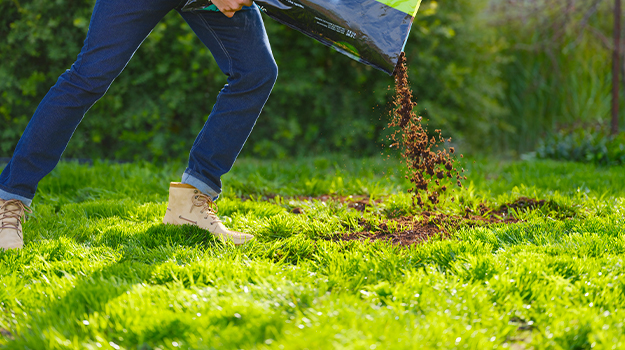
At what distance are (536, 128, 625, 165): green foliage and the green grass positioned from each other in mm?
2078

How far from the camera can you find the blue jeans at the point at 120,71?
2.03 meters

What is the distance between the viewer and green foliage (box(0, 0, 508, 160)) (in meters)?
4.75

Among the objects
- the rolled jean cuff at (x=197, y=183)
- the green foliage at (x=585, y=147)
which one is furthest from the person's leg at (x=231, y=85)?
the green foliage at (x=585, y=147)

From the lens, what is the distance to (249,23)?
224 centimetres

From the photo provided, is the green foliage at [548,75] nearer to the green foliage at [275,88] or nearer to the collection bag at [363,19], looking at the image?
the green foliage at [275,88]

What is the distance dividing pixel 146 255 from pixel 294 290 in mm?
755

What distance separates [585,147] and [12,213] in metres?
5.03

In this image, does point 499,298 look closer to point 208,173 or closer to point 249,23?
point 208,173

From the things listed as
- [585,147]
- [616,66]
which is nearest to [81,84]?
[585,147]

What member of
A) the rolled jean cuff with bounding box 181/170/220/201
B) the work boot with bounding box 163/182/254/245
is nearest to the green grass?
the work boot with bounding box 163/182/254/245

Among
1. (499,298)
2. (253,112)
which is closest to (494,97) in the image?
(253,112)

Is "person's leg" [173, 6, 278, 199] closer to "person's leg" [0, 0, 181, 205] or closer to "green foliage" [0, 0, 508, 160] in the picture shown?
"person's leg" [0, 0, 181, 205]

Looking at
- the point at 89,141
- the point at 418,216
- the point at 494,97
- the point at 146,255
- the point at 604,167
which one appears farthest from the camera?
the point at 494,97

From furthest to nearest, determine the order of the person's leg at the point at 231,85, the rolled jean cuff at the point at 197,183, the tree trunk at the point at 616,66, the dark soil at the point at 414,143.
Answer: the tree trunk at the point at 616,66 → the dark soil at the point at 414,143 → the rolled jean cuff at the point at 197,183 → the person's leg at the point at 231,85
